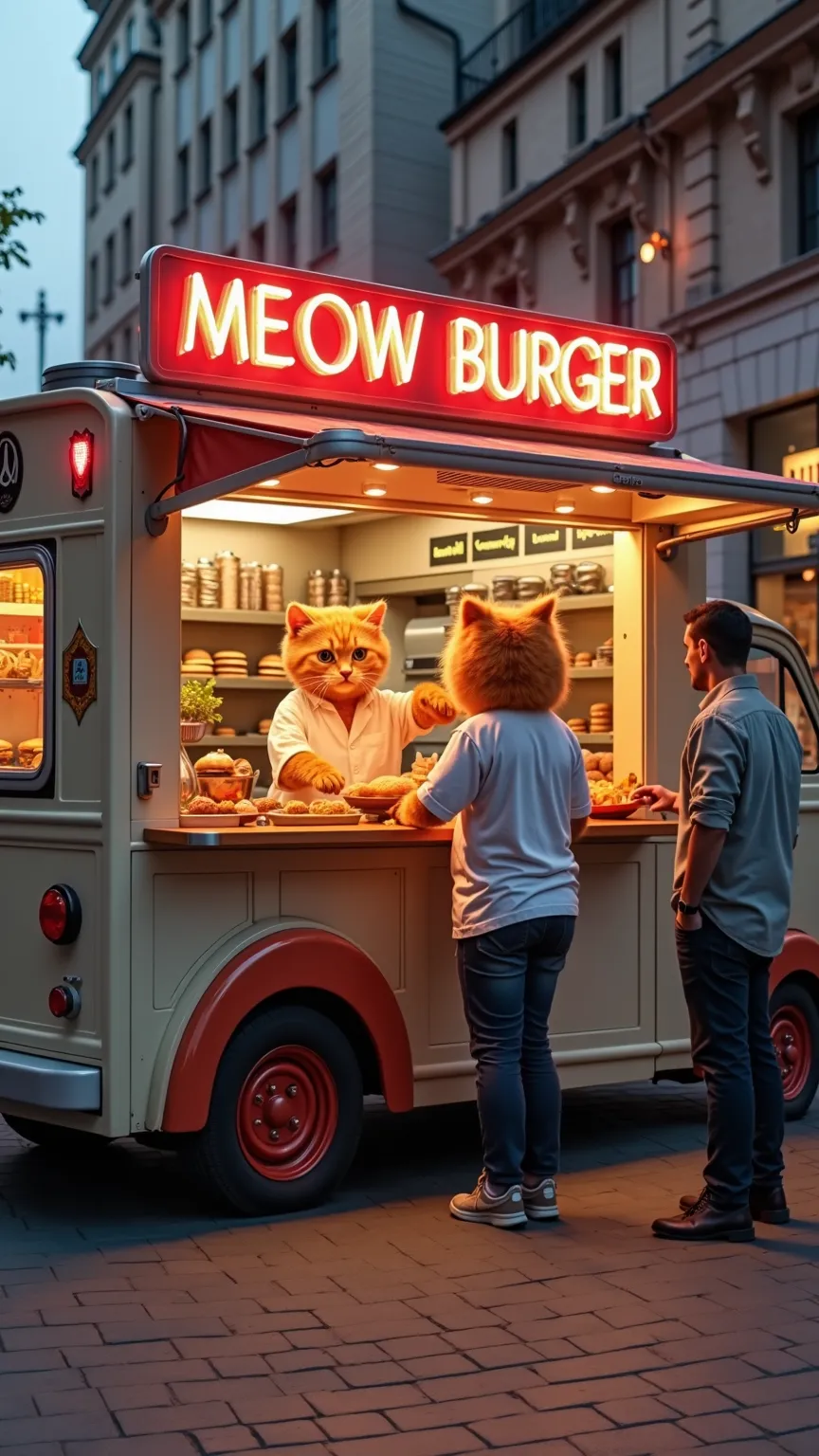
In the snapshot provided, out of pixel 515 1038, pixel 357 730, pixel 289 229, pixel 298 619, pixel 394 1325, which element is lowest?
pixel 394 1325

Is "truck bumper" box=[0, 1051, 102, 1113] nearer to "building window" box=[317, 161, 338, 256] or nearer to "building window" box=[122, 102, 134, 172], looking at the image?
"building window" box=[317, 161, 338, 256]

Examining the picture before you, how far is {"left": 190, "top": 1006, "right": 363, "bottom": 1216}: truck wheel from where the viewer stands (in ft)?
19.3

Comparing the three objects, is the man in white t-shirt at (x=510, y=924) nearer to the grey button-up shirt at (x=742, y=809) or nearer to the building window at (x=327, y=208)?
the grey button-up shirt at (x=742, y=809)

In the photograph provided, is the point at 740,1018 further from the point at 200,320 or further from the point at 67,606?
the point at 200,320

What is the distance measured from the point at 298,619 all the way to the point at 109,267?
42245 mm

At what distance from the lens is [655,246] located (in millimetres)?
21500

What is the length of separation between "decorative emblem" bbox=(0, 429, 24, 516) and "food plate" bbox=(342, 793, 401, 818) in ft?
5.62

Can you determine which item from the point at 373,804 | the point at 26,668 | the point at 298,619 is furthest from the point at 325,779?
the point at 26,668

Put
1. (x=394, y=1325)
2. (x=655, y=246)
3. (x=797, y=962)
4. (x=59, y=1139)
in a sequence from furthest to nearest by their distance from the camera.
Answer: (x=655, y=246) < (x=797, y=962) < (x=59, y=1139) < (x=394, y=1325)

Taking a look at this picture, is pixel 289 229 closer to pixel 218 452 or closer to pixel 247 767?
pixel 247 767

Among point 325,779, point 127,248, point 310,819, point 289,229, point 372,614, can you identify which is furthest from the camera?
point 127,248

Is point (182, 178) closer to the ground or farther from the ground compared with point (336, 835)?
farther from the ground

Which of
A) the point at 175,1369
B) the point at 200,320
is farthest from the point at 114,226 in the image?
the point at 175,1369

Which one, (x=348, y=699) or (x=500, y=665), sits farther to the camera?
(x=348, y=699)
